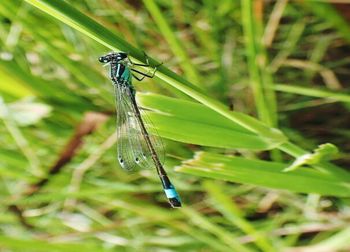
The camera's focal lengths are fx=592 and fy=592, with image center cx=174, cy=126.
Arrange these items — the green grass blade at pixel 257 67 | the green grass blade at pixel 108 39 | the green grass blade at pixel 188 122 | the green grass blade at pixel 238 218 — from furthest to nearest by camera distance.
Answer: the green grass blade at pixel 238 218 < the green grass blade at pixel 257 67 < the green grass blade at pixel 188 122 < the green grass blade at pixel 108 39

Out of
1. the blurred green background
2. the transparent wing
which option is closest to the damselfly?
the transparent wing

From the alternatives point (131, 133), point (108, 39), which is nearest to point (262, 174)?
point (131, 133)

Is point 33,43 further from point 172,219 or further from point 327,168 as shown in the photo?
point 327,168

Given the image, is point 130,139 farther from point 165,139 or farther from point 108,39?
point 108,39

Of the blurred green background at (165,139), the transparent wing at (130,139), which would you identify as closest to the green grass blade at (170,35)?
the blurred green background at (165,139)

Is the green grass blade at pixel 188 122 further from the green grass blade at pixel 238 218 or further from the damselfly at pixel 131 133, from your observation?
the green grass blade at pixel 238 218

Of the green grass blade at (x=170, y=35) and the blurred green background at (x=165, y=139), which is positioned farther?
the blurred green background at (x=165, y=139)

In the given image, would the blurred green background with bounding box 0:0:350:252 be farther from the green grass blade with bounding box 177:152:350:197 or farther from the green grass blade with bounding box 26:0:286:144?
the green grass blade with bounding box 26:0:286:144

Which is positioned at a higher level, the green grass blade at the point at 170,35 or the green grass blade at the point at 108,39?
the green grass blade at the point at 170,35
